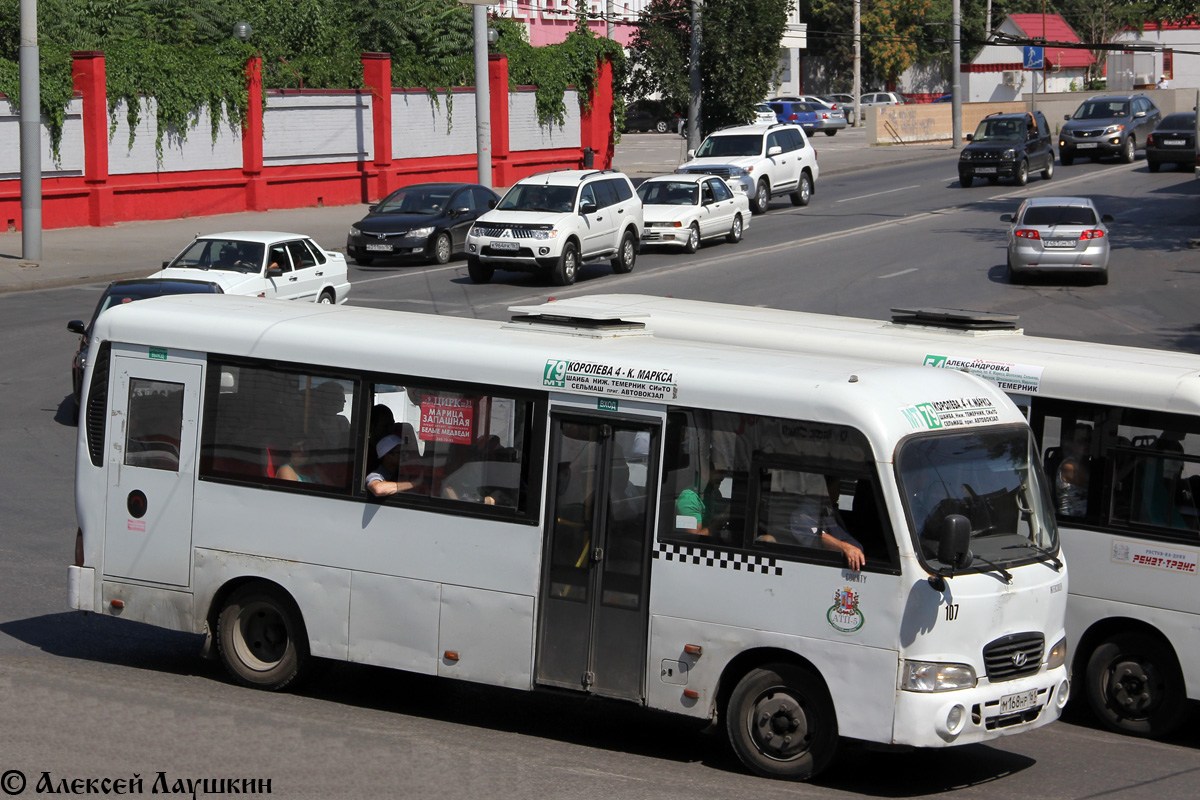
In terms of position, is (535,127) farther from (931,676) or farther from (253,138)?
(931,676)

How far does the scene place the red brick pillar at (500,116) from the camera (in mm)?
45344

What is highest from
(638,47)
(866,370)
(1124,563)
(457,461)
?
(638,47)

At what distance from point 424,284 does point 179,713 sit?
1910 centimetres

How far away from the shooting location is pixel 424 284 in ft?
88.0

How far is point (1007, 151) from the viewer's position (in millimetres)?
42781

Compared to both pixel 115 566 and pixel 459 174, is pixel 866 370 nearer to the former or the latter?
pixel 115 566

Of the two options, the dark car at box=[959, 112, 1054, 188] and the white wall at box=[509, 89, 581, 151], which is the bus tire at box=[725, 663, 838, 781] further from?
the white wall at box=[509, 89, 581, 151]

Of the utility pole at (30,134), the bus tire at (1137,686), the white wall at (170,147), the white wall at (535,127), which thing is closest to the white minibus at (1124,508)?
the bus tire at (1137,686)

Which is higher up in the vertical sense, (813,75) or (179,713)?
(813,75)

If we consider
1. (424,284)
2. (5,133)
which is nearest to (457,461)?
(424,284)

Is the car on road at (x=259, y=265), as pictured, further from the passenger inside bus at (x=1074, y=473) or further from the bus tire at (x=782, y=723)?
the bus tire at (x=782, y=723)

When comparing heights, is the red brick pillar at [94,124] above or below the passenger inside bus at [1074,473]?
above

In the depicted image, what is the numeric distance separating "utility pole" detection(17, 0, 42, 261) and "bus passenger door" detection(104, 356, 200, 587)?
67.0 ft

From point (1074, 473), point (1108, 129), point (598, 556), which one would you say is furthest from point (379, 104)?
point (598, 556)
